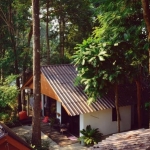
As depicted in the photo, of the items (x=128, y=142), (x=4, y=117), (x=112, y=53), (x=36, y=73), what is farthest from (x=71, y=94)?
(x=128, y=142)

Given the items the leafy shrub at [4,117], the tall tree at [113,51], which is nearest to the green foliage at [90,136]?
the tall tree at [113,51]

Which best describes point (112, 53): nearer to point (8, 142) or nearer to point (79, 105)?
point (79, 105)

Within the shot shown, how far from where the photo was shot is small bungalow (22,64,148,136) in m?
15.4

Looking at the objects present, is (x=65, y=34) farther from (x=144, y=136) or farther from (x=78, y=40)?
(x=144, y=136)

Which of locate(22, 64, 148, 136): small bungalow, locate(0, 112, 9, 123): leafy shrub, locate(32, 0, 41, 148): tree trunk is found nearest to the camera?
locate(32, 0, 41, 148): tree trunk

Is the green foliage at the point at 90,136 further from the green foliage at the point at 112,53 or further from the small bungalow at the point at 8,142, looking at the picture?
the small bungalow at the point at 8,142

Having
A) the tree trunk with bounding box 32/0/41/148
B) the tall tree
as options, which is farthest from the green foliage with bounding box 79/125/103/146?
the tree trunk with bounding box 32/0/41/148

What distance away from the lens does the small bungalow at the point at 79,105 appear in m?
15.4

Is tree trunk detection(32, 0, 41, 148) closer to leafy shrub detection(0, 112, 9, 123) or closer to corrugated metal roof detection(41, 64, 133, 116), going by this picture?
corrugated metal roof detection(41, 64, 133, 116)

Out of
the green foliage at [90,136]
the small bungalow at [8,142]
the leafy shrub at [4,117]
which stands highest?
the small bungalow at [8,142]

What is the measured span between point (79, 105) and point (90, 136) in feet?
6.69

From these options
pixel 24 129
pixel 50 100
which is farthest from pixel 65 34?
pixel 24 129

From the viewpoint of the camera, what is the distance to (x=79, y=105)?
15.3 metres

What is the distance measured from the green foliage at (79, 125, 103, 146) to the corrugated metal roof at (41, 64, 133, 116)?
1308 mm
